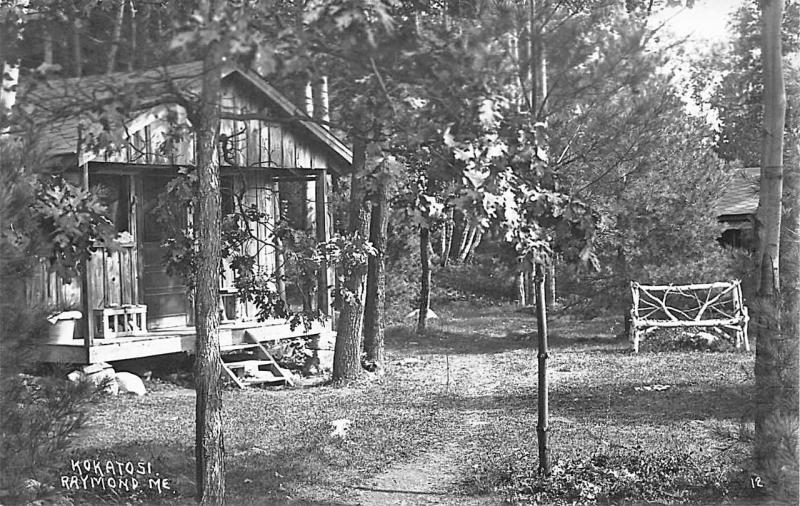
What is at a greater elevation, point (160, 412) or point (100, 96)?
point (100, 96)

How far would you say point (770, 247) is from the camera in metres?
4.85

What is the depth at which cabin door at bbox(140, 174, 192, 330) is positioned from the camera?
9492 millimetres

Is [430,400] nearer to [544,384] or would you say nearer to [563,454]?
[563,454]

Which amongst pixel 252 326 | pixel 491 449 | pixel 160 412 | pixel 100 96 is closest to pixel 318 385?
pixel 252 326

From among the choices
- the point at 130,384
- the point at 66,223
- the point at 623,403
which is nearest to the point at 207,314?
the point at 66,223

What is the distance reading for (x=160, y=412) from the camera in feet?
25.3

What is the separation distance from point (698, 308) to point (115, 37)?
9247mm

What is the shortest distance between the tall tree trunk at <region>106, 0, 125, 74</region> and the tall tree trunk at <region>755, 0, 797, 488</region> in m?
3.46

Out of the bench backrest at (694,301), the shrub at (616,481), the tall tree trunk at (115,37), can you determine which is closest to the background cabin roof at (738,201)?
the bench backrest at (694,301)

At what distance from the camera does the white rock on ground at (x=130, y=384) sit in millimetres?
8453

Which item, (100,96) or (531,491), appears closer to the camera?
(100,96)

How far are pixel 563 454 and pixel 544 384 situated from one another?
903 millimetres

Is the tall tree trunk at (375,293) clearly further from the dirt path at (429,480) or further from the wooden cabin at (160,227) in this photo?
the dirt path at (429,480)

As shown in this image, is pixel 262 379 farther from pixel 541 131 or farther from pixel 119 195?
pixel 541 131
